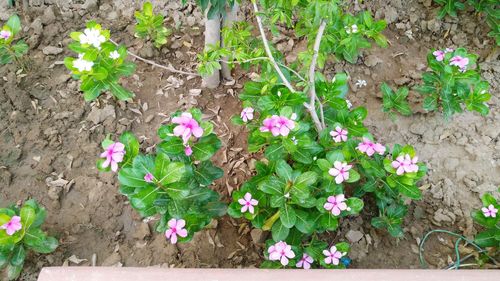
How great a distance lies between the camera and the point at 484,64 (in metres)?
2.68

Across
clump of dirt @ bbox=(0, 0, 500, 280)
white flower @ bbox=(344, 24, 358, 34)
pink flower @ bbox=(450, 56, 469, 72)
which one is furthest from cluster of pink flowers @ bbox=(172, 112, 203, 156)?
pink flower @ bbox=(450, 56, 469, 72)

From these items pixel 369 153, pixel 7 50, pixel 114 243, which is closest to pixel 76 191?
pixel 114 243

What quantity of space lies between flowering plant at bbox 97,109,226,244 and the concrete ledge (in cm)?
29

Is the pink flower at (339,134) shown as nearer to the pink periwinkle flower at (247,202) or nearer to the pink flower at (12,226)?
the pink periwinkle flower at (247,202)

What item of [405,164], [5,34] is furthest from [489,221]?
[5,34]

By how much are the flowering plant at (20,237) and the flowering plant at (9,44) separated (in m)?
0.85

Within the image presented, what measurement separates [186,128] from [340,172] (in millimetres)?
587

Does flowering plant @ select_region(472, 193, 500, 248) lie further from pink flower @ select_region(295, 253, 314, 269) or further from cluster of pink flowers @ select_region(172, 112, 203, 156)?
cluster of pink flowers @ select_region(172, 112, 203, 156)

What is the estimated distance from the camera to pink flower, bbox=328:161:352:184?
1663 millimetres

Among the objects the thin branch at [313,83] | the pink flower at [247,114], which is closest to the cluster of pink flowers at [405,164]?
the thin branch at [313,83]

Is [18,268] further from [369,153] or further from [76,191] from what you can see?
[369,153]

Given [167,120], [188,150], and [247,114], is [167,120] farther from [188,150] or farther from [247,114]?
[188,150]

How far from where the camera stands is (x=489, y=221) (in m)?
1.84

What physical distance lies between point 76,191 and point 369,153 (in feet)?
4.48
